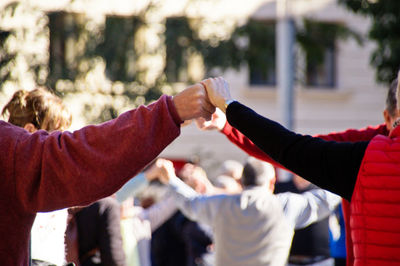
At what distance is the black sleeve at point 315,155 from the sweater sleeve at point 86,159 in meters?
0.44

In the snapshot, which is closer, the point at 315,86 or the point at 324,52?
the point at 324,52

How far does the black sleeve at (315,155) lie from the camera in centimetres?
236

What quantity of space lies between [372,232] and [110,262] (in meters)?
2.06

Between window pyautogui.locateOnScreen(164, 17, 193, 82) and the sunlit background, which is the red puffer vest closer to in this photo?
the sunlit background

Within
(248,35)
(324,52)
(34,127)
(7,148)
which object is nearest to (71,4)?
(248,35)

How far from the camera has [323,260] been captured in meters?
6.98

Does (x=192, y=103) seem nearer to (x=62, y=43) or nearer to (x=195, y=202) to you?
(x=195, y=202)

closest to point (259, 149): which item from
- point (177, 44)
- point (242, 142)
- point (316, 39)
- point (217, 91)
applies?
point (242, 142)

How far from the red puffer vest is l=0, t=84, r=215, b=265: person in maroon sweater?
64 centimetres

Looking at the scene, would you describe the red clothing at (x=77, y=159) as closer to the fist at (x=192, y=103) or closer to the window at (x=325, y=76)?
the fist at (x=192, y=103)

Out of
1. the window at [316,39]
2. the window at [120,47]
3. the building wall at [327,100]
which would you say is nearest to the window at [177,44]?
the window at [120,47]

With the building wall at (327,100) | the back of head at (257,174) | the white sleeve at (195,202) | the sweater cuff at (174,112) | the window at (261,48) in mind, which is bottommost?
the building wall at (327,100)

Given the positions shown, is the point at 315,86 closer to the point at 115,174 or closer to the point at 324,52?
the point at 324,52

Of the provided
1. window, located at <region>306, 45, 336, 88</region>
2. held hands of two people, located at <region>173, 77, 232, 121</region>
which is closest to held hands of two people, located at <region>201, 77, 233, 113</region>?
held hands of two people, located at <region>173, 77, 232, 121</region>
